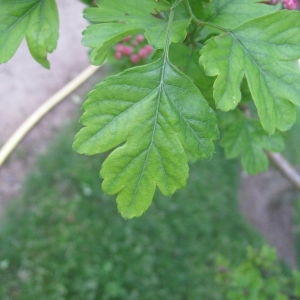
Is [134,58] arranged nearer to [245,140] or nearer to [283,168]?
[245,140]

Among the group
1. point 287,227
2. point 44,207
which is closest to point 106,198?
point 44,207

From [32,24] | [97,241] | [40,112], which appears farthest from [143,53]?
[40,112]

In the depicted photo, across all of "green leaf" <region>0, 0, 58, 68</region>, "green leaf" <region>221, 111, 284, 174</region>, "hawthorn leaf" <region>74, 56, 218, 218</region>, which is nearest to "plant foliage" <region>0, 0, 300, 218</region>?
"hawthorn leaf" <region>74, 56, 218, 218</region>

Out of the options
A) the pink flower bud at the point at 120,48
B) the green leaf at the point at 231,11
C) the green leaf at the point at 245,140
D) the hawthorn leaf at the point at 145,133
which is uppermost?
A: the green leaf at the point at 231,11

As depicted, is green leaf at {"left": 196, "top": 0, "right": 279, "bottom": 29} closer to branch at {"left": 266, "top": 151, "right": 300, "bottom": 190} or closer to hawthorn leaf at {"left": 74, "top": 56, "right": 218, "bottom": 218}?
hawthorn leaf at {"left": 74, "top": 56, "right": 218, "bottom": 218}

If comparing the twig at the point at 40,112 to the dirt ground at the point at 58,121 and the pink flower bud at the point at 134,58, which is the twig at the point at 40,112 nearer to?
the dirt ground at the point at 58,121

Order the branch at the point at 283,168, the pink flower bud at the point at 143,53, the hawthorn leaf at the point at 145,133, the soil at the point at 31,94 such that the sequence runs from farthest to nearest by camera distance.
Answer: the soil at the point at 31,94 < the branch at the point at 283,168 < the pink flower bud at the point at 143,53 < the hawthorn leaf at the point at 145,133

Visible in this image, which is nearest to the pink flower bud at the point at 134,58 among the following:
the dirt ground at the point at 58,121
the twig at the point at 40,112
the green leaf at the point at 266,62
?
the green leaf at the point at 266,62

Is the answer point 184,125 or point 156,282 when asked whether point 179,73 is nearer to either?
point 184,125
